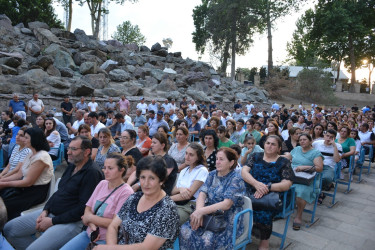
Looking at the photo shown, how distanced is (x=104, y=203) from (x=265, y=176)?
188 cm

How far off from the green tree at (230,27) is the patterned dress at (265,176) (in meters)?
28.2

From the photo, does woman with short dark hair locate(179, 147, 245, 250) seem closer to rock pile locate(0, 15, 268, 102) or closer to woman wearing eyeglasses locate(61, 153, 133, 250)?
woman wearing eyeglasses locate(61, 153, 133, 250)

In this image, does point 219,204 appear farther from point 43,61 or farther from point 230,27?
point 230,27

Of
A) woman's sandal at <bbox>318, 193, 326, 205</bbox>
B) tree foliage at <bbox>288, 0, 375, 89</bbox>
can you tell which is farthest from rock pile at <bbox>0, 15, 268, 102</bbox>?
woman's sandal at <bbox>318, 193, 326, 205</bbox>

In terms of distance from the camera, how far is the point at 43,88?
507 inches

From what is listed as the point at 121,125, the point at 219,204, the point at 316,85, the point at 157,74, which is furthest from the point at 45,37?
the point at 316,85

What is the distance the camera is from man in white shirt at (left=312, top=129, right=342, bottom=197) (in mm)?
4629

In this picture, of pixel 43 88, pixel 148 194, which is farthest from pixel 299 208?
pixel 43 88

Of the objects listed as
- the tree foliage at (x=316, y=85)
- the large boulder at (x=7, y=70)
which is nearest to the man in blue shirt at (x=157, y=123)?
the large boulder at (x=7, y=70)

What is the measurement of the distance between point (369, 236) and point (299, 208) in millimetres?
928

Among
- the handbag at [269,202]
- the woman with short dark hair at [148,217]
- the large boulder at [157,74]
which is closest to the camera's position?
the woman with short dark hair at [148,217]

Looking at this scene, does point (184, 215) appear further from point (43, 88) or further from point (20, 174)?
point (43, 88)

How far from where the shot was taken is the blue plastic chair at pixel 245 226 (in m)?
2.53

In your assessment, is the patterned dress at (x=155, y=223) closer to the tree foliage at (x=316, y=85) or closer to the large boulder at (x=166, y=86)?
the large boulder at (x=166, y=86)
